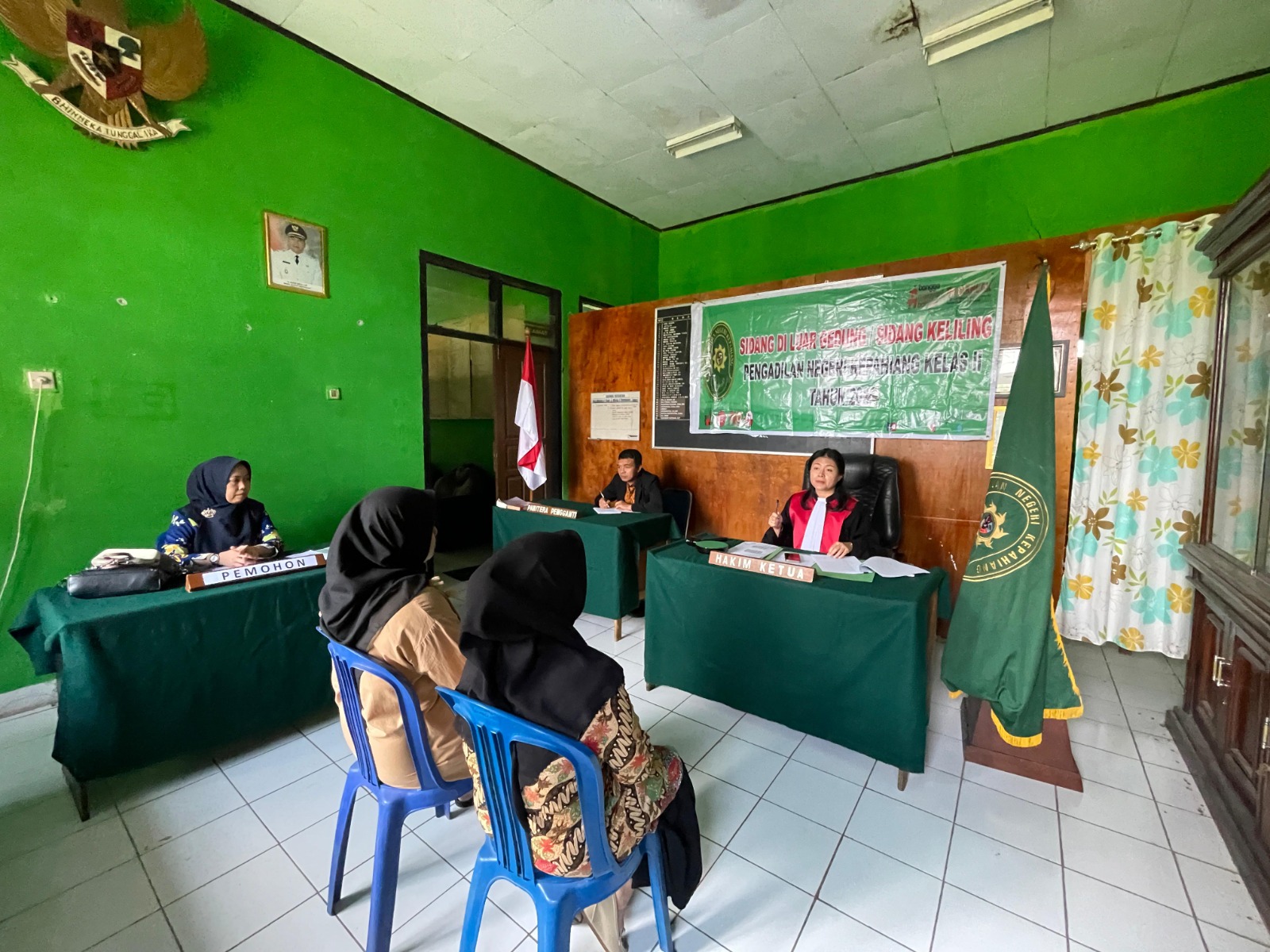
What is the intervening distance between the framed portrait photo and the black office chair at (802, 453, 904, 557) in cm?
312

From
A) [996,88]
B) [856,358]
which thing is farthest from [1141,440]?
[996,88]

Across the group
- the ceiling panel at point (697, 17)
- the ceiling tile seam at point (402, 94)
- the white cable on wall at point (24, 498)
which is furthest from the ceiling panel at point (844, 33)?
the white cable on wall at point (24, 498)

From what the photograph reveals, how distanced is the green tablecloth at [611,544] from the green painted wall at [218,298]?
4.24ft

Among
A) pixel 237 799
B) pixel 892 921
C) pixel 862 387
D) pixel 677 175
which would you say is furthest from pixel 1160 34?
pixel 237 799

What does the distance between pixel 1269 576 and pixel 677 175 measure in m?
4.39

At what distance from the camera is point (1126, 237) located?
99.2 inches

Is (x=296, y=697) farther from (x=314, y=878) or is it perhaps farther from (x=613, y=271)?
(x=613, y=271)

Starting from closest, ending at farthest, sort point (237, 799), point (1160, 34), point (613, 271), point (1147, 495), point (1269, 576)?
point (1269, 576)
point (237, 799)
point (1147, 495)
point (1160, 34)
point (613, 271)

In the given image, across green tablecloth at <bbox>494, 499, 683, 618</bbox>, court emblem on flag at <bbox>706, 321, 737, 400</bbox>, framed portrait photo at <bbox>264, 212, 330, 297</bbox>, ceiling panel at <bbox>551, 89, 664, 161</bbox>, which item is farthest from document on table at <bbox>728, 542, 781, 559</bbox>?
ceiling panel at <bbox>551, 89, 664, 161</bbox>

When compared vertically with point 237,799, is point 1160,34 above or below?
above

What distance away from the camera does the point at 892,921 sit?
1275mm

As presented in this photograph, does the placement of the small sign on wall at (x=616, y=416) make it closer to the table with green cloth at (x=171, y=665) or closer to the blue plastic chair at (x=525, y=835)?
the table with green cloth at (x=171, y=665)

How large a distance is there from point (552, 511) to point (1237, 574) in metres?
2.95

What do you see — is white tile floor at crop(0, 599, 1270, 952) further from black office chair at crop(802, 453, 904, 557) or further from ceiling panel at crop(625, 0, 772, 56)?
ceiling panel at crop(625, 0, 772, 56)
